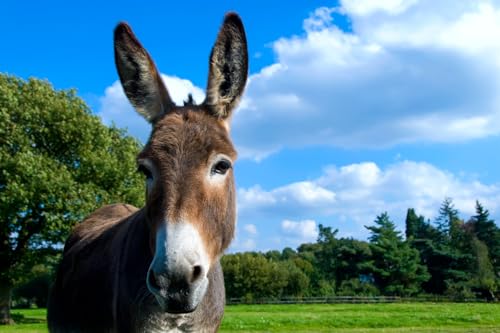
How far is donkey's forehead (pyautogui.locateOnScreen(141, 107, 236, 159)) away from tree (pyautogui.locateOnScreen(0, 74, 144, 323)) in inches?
1038

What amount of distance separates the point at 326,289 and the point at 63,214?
4715 cm

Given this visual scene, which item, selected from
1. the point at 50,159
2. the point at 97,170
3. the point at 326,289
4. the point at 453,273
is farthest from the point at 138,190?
the point at 453,273

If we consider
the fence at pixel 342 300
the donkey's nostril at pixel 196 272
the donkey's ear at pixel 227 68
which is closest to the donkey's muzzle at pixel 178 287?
the donkey's nostril at pixel 196 272

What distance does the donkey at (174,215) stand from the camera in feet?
10.8

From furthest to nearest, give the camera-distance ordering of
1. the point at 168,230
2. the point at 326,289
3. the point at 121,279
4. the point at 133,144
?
the point at 326,289
the point at 133,144
the point at 121,279
the point at 168,230

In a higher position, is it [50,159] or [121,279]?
[50,159]

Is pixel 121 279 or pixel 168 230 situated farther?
pixel 121 279

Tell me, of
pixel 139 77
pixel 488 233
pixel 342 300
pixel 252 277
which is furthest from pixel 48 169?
pixel 488 233

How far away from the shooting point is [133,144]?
34906 millimetres

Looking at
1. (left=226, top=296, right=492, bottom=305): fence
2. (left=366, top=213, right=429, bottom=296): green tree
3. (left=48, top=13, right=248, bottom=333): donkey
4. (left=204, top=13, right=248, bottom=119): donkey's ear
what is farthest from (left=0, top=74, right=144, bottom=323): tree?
(left=366, top=213, right=429, bottom=296): green tree

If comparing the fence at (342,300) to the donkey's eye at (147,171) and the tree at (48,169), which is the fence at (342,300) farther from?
the donkey's eye at (147,171)

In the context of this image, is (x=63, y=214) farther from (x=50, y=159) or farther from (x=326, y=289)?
(x=326, y=289)

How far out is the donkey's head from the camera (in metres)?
3.23

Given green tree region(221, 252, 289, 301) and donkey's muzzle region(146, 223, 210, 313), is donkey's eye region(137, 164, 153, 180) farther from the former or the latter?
green tree region(221, 252, 289, 301)
